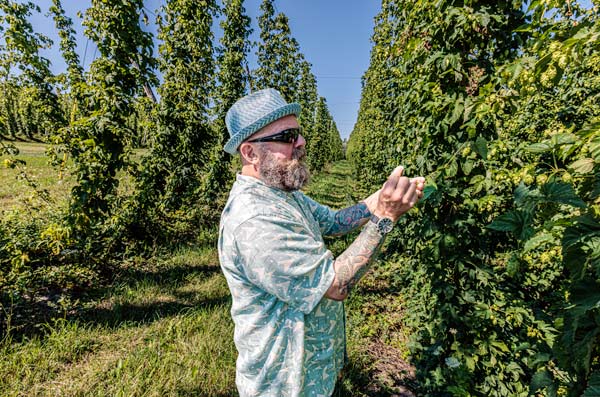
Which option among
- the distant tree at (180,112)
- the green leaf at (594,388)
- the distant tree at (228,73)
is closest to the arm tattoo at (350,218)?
the green leaf at (594,388)

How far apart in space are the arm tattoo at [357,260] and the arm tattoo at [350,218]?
64 centimetres

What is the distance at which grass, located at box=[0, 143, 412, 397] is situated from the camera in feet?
8.40

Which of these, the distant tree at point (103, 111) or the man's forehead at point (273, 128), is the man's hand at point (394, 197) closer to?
the man's forehead at point (273, 128)

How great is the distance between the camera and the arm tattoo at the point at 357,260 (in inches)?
49.7

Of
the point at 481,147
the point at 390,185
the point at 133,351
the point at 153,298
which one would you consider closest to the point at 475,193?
Result: the point at 481,147

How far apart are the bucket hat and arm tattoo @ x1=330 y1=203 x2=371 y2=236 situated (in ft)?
2.50

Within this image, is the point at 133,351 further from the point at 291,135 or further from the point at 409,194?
the point at 409,194

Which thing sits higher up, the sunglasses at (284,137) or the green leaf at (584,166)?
the sunglasses at (284,137)

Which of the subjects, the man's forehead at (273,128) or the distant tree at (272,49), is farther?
the distant tree at (272,49)

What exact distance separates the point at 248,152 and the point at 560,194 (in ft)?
4.48

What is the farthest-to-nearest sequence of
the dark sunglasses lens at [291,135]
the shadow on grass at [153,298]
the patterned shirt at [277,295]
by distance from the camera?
the shadow on grass at [153,298] < the dark sunglasses lens at [291,135] < the patterned shirt at [277,295]

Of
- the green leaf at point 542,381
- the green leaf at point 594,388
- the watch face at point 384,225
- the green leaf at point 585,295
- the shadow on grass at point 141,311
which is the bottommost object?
the shadow on grass at point 141,311

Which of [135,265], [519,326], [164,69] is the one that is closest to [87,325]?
[135,265]

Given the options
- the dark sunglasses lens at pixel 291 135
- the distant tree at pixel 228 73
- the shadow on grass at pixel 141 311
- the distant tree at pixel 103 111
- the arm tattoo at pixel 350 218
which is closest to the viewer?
the dark sunglasses lens at pixel 291 135
